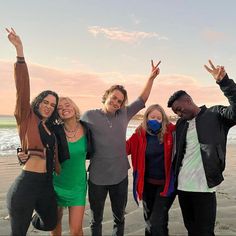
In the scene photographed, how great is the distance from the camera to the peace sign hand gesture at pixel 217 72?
4.82 meters

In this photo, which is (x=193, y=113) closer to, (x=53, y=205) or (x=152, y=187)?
(x=152, y=187)

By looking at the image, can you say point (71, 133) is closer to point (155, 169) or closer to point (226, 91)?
point (155, 169)

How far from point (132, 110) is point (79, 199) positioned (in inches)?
69.3

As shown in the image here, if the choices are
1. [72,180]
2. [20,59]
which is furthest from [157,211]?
[20,59]

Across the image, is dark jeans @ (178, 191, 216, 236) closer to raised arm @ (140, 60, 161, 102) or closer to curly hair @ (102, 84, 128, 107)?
curly hair @ (102, 84, 128, 107)

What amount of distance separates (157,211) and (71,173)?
1352mm

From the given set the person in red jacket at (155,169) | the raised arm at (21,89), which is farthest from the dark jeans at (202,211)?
the raised arm at (21,89)

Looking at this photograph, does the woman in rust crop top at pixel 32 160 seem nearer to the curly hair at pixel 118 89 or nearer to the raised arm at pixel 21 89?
the raised arm at pixel 21 89

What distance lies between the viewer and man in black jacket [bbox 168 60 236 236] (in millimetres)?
4762

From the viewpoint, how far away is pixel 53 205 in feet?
15.2

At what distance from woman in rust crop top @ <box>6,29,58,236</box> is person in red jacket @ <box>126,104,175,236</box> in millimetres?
1316

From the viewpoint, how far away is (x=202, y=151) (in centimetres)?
480

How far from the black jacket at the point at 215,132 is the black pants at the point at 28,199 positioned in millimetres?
2044

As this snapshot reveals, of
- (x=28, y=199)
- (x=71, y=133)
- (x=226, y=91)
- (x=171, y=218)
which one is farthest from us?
(x=171, y=218)
